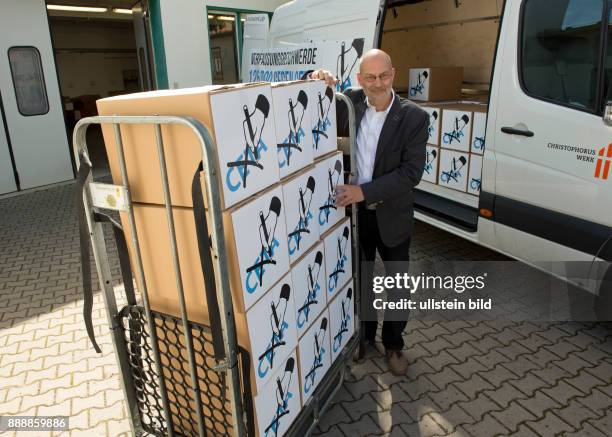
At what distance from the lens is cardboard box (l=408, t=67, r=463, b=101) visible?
5.20 meters

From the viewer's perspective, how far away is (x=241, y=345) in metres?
1.65

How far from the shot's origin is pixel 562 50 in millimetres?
2895

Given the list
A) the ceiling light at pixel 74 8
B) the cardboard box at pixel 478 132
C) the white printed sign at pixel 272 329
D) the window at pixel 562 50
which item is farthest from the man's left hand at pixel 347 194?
the ceiling light at pixel 74 8

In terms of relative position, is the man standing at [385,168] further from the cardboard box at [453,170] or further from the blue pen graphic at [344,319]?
the cardboard box at [453,170]

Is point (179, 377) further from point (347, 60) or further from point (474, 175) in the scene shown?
point (347, 60)

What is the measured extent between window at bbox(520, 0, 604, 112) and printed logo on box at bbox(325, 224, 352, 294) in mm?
1600

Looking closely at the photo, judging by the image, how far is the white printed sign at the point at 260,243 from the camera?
1578 mm

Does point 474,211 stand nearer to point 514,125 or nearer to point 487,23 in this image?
point 514,125

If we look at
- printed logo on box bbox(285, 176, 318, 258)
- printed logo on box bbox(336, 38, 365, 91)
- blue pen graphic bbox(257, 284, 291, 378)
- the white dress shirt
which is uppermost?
printed logo on box bbox(336, 38, 365, 91)

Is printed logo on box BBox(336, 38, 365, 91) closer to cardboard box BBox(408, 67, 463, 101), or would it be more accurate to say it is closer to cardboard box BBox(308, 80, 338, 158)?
cardboard box BBox(408, 67, 463, 101)

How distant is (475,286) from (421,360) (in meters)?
1.22

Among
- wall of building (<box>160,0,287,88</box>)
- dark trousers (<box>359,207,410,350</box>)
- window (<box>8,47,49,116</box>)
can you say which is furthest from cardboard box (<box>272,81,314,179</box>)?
wall of building (<box>160,0,287,88</box>)

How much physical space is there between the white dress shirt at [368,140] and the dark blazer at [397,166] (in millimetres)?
45

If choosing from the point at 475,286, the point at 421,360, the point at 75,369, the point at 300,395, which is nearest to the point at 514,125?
the point at 475,286
